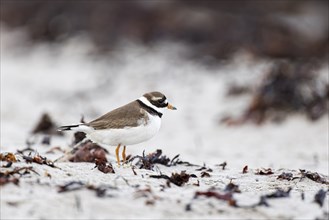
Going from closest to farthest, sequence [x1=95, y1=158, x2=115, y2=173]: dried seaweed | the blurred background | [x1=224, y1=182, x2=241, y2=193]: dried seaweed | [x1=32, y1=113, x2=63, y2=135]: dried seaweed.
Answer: [x1=224, y1=182, x2=241, y2=193]: dried seaweed < [x1=95, y1=158, x2=115, y2=173]: dried seaweed < [x1=32, y1=113, x2=63, y2=135]: dried seaweed < the blurred background

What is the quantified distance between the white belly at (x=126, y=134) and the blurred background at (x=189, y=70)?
162cm

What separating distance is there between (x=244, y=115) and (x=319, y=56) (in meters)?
4.30

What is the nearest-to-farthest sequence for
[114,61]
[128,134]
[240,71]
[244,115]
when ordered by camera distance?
[128,134], [244,115], [240,71], [114,61]

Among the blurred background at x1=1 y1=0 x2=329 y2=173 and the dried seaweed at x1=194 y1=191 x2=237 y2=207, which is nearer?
the dried seaweed at x1=194 y1=191 x2=237 y2=207

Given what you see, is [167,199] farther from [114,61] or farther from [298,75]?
[114,61]

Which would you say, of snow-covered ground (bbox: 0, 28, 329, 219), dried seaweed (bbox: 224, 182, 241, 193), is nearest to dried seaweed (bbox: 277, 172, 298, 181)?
snow-covered ground (bbox: 0, 28, 329, 219)

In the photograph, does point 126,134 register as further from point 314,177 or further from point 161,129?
point 161,129

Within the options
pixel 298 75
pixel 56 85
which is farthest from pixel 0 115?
pixel 298 75

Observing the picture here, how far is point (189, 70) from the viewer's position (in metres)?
12.9

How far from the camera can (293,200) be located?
3.90 m

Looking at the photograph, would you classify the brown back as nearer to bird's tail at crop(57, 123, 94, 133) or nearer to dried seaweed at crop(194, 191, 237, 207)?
bird's tail at crop(57, 123, 94, 133)

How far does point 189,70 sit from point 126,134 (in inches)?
327

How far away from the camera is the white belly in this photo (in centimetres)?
468

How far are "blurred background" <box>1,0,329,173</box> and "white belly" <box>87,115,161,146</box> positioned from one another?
1.62 m
